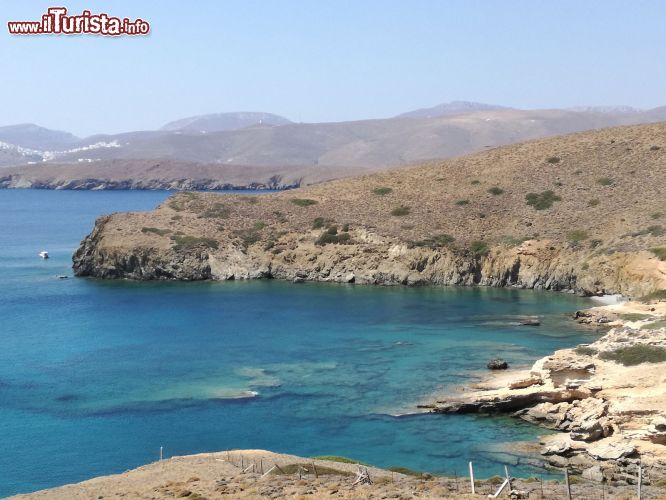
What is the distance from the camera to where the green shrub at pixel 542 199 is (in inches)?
4190

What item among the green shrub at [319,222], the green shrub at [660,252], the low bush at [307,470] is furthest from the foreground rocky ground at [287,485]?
the green shrub at [319,222]

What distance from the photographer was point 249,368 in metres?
62.2

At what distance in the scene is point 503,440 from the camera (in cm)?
4578

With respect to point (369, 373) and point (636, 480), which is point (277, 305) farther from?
point (636, 480)

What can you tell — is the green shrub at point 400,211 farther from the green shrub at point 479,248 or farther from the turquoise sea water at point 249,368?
the turquoise sea water at point 249,368

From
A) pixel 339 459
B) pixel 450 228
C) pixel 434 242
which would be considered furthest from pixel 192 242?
pixel 339 459

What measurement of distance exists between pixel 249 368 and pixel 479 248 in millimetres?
44594

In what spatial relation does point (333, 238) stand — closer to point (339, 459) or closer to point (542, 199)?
point (542, 199)

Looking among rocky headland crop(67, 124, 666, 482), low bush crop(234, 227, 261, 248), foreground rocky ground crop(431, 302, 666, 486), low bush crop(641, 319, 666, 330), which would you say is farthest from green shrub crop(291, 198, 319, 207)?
foreground rocky ground crop(431, 302, 666, 486)

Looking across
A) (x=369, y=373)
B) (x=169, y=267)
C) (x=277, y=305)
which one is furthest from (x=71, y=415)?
(x=169, y=267)

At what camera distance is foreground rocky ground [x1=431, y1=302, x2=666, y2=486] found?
41438 millimetres

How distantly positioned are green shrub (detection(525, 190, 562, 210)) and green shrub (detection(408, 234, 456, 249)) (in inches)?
470

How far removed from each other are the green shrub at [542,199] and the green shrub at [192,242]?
123 feet

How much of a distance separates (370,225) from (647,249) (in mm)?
32826
